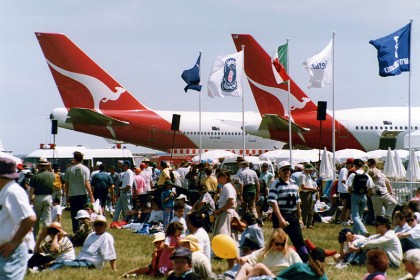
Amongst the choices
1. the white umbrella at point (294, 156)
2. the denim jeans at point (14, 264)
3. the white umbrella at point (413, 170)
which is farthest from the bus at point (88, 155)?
the denim jeans at point (14, 264)

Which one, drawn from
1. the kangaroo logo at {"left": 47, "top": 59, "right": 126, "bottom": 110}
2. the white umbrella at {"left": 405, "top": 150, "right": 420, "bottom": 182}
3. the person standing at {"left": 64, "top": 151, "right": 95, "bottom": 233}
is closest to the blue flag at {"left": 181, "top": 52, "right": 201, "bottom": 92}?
the white umbrella at {"left": 405, "top": 150, "right": 420, "bottom": 182}

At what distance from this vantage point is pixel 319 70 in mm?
28141

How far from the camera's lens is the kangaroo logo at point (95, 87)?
1711 inches

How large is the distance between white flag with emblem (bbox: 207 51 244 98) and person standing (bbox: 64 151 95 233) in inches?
559

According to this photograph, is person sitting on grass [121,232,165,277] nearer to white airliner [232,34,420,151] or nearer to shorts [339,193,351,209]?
shorts [339,193,351,209]

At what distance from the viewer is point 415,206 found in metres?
13.4

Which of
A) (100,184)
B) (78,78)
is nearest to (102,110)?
(78,78)

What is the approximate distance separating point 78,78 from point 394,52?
23.6 metres

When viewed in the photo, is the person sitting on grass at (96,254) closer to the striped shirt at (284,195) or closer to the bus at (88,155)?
the striped shirt at (284,195)

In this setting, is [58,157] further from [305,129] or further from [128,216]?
[128,216]

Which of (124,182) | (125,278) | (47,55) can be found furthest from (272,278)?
(47,55)

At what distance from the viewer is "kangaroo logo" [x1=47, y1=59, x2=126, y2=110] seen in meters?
43.5

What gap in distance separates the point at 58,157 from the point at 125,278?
29703mm

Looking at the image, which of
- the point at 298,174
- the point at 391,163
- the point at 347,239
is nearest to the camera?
the point at 347,239
